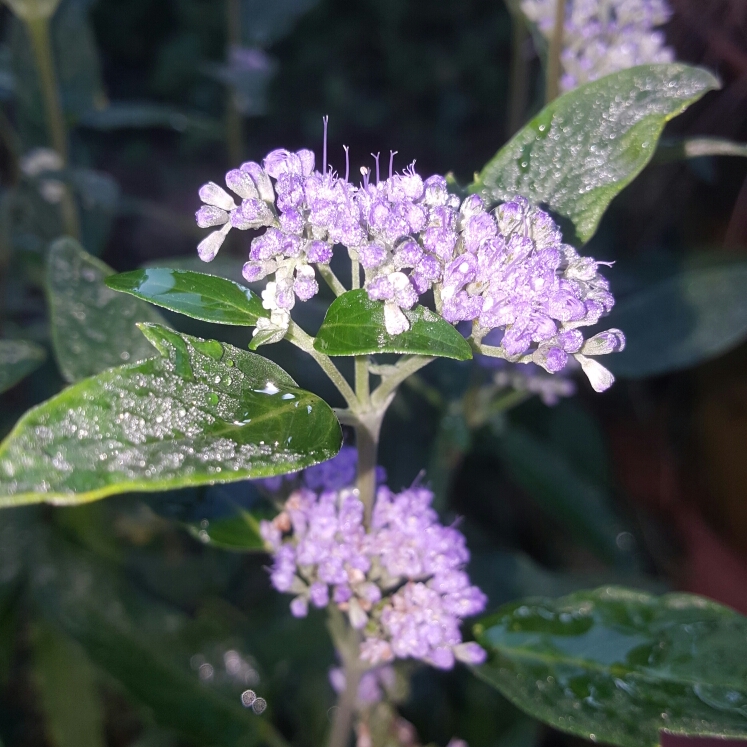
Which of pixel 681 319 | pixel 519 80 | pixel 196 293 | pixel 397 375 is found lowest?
pixel 681 319

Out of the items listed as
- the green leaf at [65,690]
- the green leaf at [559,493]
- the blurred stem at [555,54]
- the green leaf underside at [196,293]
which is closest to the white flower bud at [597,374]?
the green leaf underside at [196,293]

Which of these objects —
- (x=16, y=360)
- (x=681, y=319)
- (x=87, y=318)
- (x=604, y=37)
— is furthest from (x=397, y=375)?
(x=681, y=319)

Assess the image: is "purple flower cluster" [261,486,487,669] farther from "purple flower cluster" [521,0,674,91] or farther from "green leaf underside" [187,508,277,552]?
"purple flower cluster" [521,0,674,91]

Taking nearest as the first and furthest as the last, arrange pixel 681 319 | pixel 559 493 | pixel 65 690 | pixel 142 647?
pixel 142 647
pixel 65 690
pixel 681 319
pixel 559 493

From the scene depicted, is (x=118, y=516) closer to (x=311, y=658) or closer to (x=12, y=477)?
(x=311, y=658)

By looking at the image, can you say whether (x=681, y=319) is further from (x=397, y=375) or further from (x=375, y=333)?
(x=375, y=333)

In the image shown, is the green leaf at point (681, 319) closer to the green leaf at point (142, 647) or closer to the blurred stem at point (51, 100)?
the green leaf at point (142, 647)
